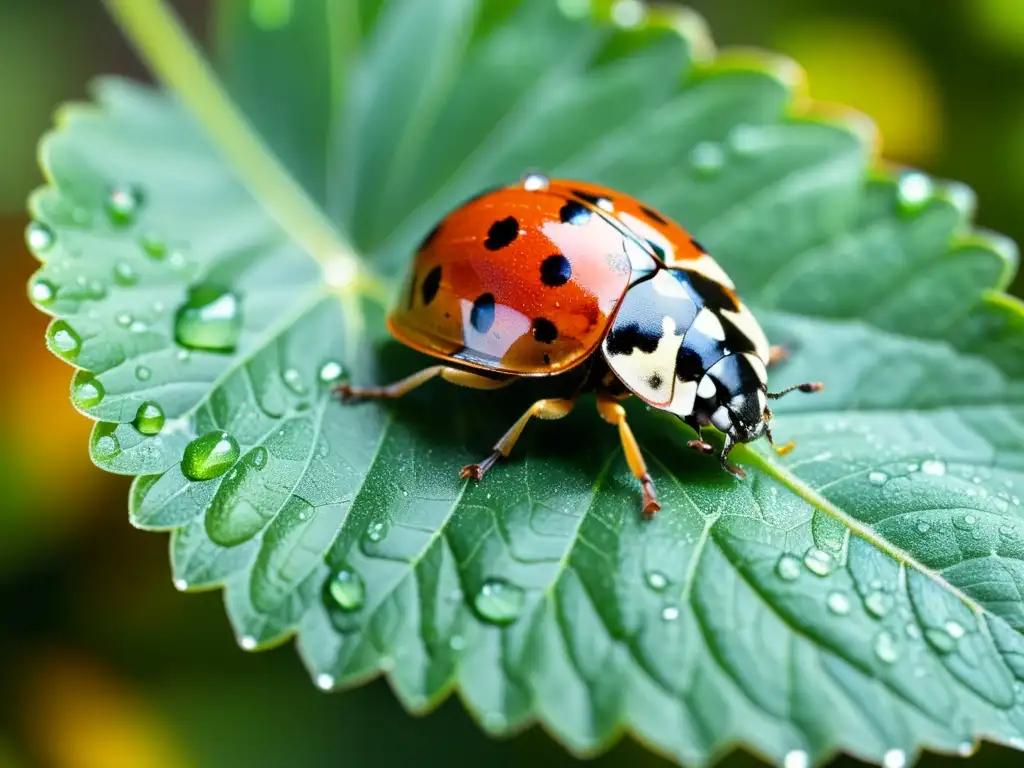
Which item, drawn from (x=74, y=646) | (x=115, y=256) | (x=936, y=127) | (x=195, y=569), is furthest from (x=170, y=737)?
(x=936, y=127)

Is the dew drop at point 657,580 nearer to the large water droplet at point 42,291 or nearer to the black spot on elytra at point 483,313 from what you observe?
the black spot on elytra at point 483,313

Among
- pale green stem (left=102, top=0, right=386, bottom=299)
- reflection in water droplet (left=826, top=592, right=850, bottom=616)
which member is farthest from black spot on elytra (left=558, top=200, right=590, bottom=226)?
reflection in water droplet (left=826, top=592, right=850, bottom=616)

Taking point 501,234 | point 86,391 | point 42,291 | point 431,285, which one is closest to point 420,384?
point 431,285

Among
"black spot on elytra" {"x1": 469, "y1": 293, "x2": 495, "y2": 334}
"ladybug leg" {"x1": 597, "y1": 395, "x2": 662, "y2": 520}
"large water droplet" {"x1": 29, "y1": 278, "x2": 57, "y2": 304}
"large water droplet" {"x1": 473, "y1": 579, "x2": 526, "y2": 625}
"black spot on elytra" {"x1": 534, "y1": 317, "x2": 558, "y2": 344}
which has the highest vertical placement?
"large water droplet" {"x1": 29, "y1": 278, "x2": 57, "y2": 304}

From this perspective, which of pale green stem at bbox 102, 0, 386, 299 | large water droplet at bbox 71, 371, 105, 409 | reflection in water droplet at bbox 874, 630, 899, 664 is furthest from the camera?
pale green stem at bbox 102, 0, 386, 299

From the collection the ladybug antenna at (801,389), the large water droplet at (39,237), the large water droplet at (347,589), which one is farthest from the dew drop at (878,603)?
the large water droplet at (39,237)

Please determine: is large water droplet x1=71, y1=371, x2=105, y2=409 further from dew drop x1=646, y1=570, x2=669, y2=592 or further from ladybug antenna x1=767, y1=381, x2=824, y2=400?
ladybug antenna x1=767, y1=381, x2=824, y2=400
